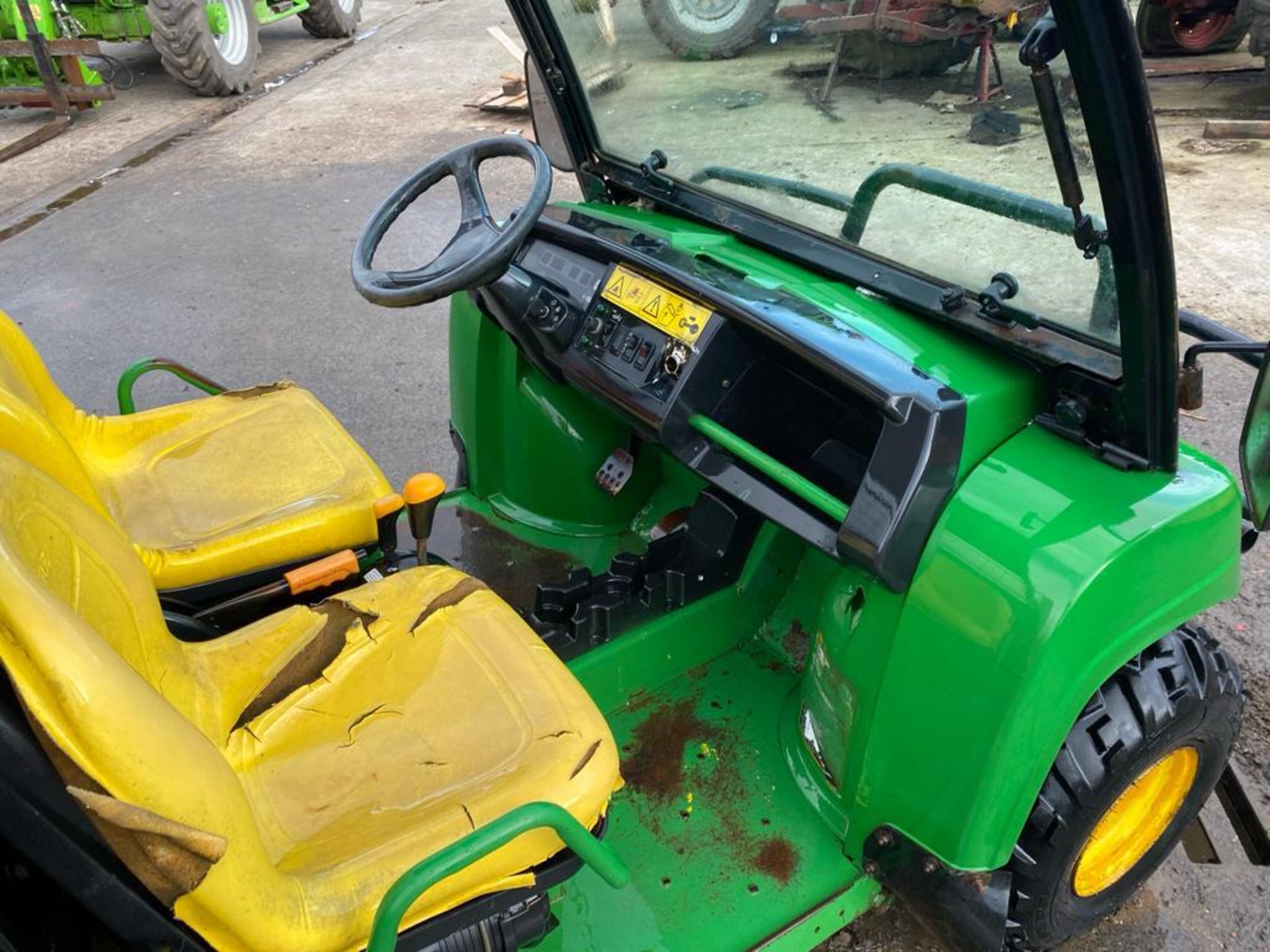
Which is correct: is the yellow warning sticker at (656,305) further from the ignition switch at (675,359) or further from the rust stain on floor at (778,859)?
the rust stain on floor at (778,859)

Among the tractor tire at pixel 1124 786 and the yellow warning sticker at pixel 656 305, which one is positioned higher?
the yellow warning sticker at pixel 656 305

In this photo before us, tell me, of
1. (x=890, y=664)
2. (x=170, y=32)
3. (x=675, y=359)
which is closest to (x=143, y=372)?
(x=675, y=359)

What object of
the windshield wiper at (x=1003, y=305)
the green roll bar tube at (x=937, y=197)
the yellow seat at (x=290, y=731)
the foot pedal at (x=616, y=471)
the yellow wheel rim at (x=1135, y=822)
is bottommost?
the yellow wheel rim at (x=1135, y=822)

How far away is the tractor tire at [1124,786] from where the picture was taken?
152 cm

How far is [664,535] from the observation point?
215 centimetres

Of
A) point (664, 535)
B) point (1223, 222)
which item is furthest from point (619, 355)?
point (1223, 222)

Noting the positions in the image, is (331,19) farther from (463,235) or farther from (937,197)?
(937,197)

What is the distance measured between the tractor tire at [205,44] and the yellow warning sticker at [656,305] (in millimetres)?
6845

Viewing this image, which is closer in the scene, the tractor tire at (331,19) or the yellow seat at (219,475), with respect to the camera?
the yellow seat at (219,475)

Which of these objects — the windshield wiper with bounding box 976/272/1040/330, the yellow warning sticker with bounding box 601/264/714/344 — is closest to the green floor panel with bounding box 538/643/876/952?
the yellow warning sticker with bounding box 601/264/714/344

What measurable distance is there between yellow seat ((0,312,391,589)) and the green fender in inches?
47.0

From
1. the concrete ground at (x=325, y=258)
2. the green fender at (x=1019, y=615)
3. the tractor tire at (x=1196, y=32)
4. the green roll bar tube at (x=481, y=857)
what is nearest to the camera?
the green roll bar tube at (x=481, y=857)

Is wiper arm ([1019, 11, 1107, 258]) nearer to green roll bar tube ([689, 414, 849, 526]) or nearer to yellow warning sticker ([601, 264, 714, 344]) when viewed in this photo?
green roll bar tube ([689, 414, 849, 526])

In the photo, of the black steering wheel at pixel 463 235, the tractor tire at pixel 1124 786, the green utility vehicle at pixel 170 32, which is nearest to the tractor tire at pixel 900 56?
the black steering wheel at pixel 463 235
